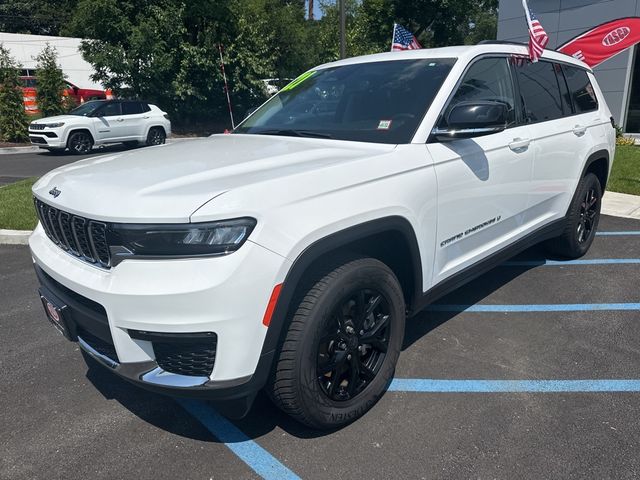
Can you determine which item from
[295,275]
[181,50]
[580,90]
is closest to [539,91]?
[580,90]

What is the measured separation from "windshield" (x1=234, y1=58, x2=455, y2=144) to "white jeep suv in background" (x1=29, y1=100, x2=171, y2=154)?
43.8ft

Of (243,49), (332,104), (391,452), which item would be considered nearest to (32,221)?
(332,104)

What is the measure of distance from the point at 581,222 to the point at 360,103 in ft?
9.36

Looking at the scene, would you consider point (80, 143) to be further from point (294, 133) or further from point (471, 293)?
point (471, 293)

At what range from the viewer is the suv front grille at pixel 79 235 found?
2336mm

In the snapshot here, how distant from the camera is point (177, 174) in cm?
253

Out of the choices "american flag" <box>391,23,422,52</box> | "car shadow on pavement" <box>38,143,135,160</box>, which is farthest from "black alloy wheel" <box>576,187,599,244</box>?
"car shadow on pavement" <box>38,143,135,160</box>

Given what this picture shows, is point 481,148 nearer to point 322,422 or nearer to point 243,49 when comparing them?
point 322,422

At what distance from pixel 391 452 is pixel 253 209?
1381 millimetres

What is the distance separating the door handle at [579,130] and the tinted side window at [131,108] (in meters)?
15.0

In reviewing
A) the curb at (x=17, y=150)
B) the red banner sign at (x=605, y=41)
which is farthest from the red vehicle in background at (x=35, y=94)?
the red banner sign at (x=605, y=41)

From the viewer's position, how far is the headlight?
2133 millimetres

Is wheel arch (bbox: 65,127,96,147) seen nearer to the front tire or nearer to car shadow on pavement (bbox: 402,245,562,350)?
car shadow on pavement (bbox: 402,245,562,350)

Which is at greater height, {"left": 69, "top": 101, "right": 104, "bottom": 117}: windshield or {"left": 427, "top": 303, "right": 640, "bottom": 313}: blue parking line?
{"left": 69, "top": 101, "right": 104, "bottom": 117}: windshield
